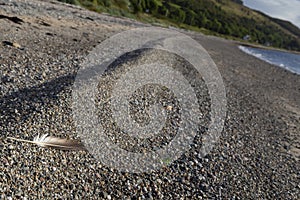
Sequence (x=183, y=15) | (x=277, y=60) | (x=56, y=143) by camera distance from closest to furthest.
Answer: (x=56, y=143)
(x=277, y=60)
(x=183, y=15)

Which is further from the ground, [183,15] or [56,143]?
[183,15]

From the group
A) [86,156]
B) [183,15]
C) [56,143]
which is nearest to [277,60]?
[183,15]

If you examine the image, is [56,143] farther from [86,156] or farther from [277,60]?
[277,60]

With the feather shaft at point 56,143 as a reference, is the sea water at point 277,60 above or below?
below

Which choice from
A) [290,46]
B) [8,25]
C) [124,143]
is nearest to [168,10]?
[8,25]

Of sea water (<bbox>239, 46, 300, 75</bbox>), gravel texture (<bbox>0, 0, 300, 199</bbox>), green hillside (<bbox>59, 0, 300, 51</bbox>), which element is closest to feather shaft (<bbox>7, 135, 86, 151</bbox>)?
gravel texture (<bbox>0, 0, 300, 199</bbox>)

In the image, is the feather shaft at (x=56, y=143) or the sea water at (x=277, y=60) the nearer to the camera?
the feather shaft at (x=56, y=143)

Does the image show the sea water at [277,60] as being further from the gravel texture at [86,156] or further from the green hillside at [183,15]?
the gravel texture at [86,156]

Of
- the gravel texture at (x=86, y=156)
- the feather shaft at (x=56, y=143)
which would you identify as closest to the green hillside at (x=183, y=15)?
the gravel texture at (x=86, y=156)

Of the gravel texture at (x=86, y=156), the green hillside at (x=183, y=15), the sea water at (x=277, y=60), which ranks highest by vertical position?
the green hillside at (x=183, y=15)

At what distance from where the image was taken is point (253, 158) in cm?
764

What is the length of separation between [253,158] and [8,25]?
40.9 feet

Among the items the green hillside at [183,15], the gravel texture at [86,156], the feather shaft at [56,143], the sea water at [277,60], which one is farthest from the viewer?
the green hillside at [183,15]

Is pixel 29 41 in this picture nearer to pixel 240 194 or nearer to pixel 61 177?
pixel 61 177
